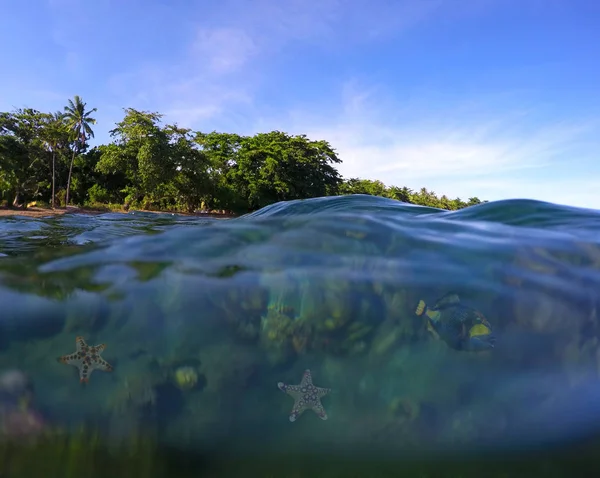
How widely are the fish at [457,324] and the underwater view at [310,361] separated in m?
0.01

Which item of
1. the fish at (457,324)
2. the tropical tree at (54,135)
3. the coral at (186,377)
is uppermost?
the tropical tree at (54,135)

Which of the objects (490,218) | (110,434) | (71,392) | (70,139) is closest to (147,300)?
(71,392)

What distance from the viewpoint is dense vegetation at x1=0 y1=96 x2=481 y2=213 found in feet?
122

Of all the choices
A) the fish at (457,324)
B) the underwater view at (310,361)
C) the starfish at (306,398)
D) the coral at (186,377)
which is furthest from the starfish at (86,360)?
the fish at (457,324)

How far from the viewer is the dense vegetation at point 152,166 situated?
122ft

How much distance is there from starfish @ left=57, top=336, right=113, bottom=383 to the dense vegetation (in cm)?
3476

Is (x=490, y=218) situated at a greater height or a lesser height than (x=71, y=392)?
greater

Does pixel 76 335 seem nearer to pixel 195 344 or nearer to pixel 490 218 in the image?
pixel 195 344

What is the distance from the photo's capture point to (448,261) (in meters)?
3.60

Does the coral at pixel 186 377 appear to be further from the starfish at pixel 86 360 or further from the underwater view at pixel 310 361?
the starfish at pixel 86 360

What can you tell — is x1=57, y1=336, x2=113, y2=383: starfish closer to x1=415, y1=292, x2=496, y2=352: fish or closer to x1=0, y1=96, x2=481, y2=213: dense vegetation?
x1=415, y1=292, x2=496, y2=352: fish

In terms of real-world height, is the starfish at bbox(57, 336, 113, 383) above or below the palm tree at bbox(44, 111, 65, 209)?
below

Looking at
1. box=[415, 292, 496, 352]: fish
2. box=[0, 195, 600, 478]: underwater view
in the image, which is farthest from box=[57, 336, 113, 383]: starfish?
box=[415, 292, 496, 352]: fish

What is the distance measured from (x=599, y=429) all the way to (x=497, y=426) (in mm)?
625
